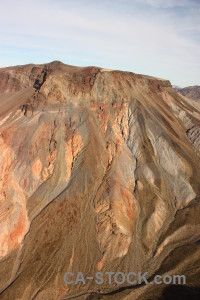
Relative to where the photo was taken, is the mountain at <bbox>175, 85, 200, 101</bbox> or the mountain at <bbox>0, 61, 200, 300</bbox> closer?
the mountain at <bbox>0, 61, 200, 300</bbox>

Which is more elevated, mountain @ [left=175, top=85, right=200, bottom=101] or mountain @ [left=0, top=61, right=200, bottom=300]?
mountain @ [left=175, top=85, right=200, bottom=101]

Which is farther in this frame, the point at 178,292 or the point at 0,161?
the point at 0,161

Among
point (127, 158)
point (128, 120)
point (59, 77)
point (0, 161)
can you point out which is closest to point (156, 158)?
point (127, 158)

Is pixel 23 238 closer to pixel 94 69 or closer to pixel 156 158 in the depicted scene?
pixel 156 158

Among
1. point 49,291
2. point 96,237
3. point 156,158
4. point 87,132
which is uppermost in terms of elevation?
point 87,132

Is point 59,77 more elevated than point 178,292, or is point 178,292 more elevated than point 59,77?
point 59,77

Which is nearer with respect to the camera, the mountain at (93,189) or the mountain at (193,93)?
the mountain at (93,189)

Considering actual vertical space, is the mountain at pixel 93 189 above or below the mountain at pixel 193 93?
below

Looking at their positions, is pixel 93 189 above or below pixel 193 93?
below
